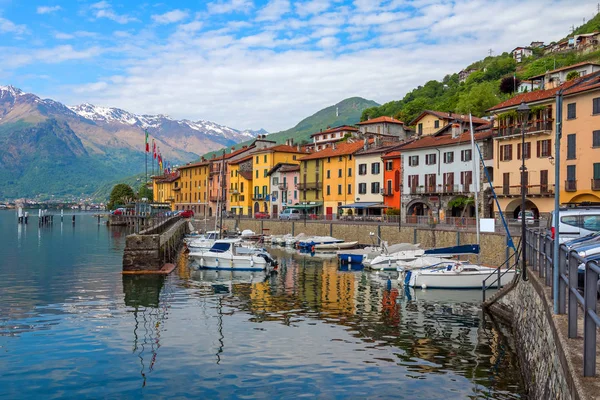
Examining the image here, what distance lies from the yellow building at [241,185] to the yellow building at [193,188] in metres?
8.98

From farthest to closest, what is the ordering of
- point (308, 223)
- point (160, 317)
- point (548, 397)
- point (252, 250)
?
1. point (308, 223)
2. point (252, 250)
3. point (160, 317)
4. point (548, 397)

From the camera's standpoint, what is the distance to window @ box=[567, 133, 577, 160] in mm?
51062

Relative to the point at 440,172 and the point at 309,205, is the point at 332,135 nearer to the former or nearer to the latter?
the point at 309,205

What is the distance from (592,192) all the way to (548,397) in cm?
4531

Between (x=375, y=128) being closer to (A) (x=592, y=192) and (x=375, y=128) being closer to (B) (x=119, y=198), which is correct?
(A) (x=592, y=192)

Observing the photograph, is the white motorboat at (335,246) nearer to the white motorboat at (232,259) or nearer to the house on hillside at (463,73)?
the white motorboat at (232,259)

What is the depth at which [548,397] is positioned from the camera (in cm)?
1023

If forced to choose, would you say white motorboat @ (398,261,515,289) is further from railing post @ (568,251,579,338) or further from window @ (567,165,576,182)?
window @ (567,165,576,182)

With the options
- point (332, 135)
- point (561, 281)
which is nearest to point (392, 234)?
point (561, 281)

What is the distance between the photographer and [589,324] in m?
6.73

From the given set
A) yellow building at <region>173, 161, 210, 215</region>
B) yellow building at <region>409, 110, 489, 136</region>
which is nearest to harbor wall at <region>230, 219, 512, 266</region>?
yellow building at <region>409, 110, 489, 136</region>

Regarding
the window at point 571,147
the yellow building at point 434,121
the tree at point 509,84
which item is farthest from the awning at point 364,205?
the tree at point 509,84

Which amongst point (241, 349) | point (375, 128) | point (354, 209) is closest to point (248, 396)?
Answer: point (241, 349)

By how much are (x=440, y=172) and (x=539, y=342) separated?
181 feet
